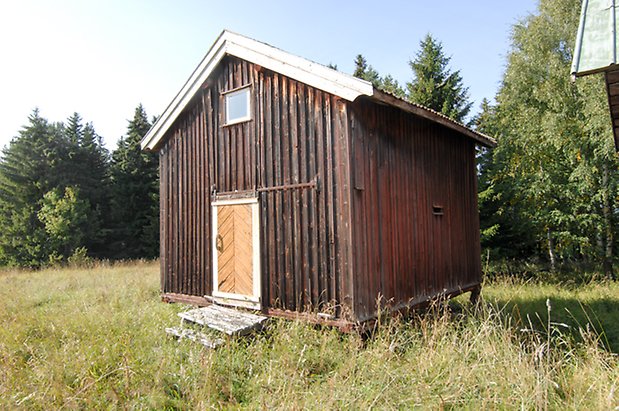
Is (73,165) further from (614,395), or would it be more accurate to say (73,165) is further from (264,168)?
(614,395)

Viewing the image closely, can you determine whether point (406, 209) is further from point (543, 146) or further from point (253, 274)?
point (543, 146)

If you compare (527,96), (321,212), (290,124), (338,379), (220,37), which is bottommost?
(338,379)

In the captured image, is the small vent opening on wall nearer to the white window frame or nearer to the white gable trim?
the white gable trim

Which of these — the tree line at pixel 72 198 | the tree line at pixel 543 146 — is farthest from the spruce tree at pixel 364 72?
the tree line at pixel 72 198

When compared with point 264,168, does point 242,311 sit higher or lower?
lower

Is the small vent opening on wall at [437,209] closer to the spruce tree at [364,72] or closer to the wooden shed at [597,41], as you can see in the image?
the wooden shed at [597,41]

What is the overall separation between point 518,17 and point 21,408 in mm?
20450

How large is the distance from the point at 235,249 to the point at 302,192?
2.02 metres

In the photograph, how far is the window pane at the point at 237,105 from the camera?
753 cm

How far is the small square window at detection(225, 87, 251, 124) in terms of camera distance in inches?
296

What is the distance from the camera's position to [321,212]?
629cm

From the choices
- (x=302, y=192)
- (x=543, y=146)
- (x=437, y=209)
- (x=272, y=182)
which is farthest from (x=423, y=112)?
(x=543, y=146)

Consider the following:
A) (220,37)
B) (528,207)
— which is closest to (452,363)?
(220,37)

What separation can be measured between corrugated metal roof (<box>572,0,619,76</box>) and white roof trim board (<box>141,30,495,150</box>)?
2737mm
